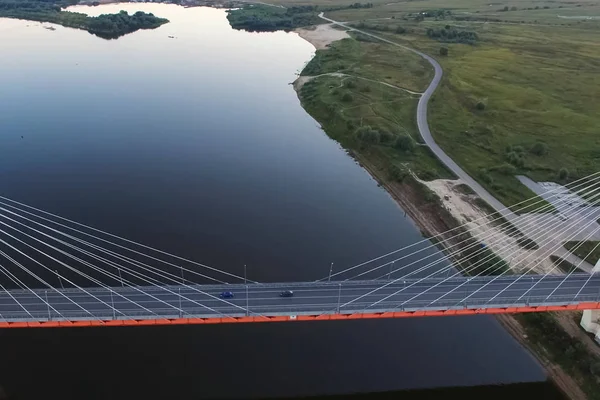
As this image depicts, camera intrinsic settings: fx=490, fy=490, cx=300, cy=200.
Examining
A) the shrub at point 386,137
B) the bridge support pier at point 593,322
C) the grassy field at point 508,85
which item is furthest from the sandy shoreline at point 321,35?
the bridge support pier at point 593,322

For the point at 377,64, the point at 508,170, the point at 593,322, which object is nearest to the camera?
the point at 593,322

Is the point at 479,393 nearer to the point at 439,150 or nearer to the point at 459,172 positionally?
the point at 459,172

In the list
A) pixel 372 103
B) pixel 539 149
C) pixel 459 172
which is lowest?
pixel 459 172

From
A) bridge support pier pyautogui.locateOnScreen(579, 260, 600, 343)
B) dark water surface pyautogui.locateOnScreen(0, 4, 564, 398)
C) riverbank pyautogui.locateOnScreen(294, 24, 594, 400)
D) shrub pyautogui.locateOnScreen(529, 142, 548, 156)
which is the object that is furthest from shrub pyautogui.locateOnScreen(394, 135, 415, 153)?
bridge support pier pyautogui.locateOnScreen(579, 260, 600, 343)

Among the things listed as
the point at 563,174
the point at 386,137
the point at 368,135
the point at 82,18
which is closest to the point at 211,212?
the point at 368,135

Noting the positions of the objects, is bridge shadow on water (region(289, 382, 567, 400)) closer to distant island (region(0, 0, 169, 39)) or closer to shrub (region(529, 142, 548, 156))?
shrub (region(529, 142, 548, 156))

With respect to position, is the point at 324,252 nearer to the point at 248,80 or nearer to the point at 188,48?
the point at 248,80
